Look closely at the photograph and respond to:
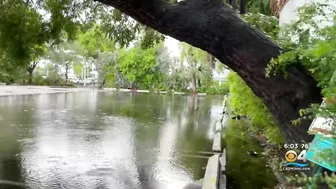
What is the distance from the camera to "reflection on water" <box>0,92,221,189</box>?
5.83 metres

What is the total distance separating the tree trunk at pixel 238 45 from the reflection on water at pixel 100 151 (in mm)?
3048

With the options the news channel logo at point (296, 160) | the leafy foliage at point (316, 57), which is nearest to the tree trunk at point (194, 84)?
the leafy foliage at point (316, 57)

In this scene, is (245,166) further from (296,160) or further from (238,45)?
(296,160)

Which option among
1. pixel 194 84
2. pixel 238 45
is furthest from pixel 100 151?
pixel 194 84

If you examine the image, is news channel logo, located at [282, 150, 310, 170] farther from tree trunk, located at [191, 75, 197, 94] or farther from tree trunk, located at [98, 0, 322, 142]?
tree trunk, located at [191, 75, 197, 94]

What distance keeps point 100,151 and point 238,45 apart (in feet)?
18.0

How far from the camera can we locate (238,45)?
3.06m

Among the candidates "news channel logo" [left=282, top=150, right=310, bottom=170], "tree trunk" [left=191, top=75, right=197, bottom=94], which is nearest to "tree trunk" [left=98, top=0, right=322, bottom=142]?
"news channel logo" [left=282, top=150, right=310, bottom=170]

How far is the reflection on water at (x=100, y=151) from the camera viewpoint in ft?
19.1

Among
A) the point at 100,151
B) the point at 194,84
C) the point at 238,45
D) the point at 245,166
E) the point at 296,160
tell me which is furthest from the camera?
the point at 194,84

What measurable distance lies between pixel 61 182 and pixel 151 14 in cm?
349

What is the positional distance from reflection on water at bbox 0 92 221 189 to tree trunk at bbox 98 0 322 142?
3048 mm

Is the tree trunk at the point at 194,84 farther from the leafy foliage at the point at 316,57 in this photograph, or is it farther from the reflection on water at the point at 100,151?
the leafy foliage at the point at 316,57

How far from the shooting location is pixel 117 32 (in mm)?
6840
